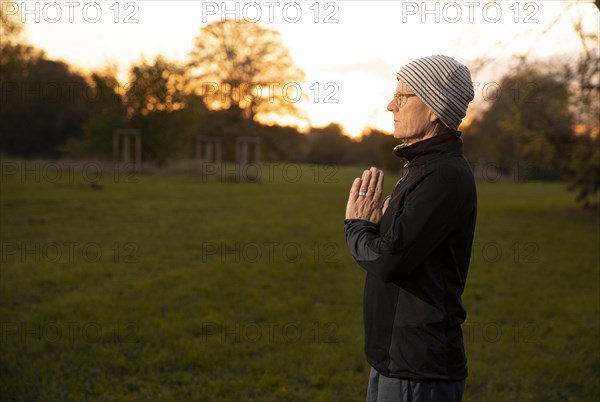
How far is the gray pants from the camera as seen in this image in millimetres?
2055

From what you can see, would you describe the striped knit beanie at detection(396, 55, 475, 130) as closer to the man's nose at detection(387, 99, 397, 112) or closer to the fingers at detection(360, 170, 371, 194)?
the man's nose at detection(387, 99, 397, 112)

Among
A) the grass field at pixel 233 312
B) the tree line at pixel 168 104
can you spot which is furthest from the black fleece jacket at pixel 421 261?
the tree line at pixel 168 104

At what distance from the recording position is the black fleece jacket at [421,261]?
6.33 feet

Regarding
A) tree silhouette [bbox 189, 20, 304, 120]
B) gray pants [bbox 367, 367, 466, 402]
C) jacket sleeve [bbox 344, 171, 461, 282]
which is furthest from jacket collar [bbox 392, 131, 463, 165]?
tree silhouette [bbox 189, 20, 304, 120]

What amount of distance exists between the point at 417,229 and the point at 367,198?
12.3 inches

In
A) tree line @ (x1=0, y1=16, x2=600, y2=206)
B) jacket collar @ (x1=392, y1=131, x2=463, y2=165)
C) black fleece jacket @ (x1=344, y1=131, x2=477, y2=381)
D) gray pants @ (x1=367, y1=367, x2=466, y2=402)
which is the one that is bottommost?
gray pants @ (x1=367, y1=367, x2=466, y2=402)

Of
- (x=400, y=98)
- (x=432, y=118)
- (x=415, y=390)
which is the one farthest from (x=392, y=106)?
(x=415, y=390)

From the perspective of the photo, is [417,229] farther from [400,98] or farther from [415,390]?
[415,390]

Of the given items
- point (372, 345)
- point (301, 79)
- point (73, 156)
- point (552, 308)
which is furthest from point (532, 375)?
point (301, 79)

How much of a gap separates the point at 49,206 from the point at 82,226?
3.16m

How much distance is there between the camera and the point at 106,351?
5.56 meters

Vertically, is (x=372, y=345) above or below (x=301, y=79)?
below

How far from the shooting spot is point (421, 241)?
1.92 m

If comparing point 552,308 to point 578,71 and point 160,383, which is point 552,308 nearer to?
point 160,383
